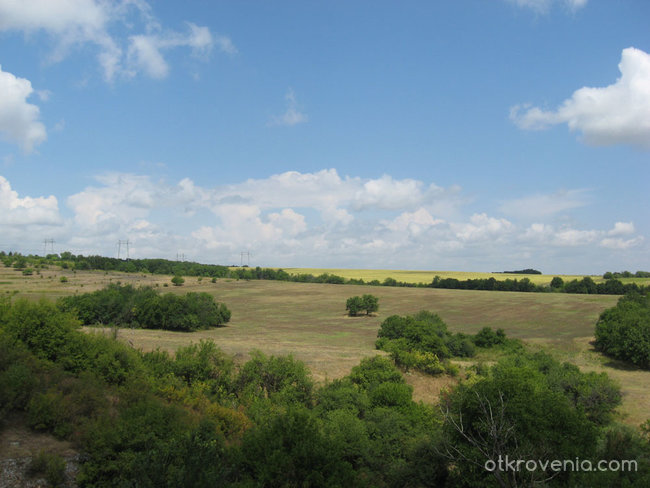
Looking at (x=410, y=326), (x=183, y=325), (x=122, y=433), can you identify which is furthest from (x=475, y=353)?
(x=122, y=433)

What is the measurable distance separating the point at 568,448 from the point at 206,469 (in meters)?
16.6

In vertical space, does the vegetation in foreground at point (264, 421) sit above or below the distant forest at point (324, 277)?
below

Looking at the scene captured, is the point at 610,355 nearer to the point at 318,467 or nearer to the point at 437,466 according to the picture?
the point at 437,466

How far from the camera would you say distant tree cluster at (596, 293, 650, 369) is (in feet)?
172

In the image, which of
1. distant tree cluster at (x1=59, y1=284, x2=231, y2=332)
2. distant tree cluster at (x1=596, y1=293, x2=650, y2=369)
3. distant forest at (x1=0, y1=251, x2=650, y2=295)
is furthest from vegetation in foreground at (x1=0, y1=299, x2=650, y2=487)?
distant forest at (x1=0, y1=251, x2=650, y2=295)

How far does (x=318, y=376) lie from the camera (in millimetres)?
40219

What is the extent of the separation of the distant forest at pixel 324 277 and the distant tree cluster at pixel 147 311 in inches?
2382

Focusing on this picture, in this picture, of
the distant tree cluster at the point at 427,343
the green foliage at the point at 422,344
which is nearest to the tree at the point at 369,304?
the distant tree cluster at the point at 427,343

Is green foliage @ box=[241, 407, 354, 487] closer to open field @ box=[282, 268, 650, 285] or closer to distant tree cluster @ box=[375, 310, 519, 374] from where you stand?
distant tree cluster @ box=[375, 310, 519, 374]

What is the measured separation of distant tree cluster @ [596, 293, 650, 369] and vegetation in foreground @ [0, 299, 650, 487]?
2132 cm

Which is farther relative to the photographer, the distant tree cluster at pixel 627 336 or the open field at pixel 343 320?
the distant tree cluster at pixel 627 336

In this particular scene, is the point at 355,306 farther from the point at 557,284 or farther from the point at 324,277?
the point at 557,284

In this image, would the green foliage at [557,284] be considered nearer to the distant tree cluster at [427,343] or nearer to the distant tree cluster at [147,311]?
the distant tree cluster at [427,343]

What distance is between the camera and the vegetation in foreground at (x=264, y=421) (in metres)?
16.2
